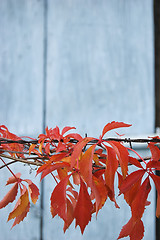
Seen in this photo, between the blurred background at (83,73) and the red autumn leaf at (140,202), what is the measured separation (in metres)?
1.06

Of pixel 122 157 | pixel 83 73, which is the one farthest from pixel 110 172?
pixel 83 73

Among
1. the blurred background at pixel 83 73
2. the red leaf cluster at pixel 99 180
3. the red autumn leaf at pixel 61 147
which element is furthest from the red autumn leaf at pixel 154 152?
the blurred background at pixel 83 73

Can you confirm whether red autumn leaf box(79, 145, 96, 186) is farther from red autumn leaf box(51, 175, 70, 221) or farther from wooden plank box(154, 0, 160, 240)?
wooden plank box(154, 0, 160, 240)

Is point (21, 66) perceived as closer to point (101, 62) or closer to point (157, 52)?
point (101, 62)

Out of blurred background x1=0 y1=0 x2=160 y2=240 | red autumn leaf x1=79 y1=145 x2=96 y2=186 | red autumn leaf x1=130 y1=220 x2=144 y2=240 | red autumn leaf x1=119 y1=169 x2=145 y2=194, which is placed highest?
blurred background x1=0 y1=0 x2=160 y2=240

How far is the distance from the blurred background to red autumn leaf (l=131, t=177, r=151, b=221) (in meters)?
1.06

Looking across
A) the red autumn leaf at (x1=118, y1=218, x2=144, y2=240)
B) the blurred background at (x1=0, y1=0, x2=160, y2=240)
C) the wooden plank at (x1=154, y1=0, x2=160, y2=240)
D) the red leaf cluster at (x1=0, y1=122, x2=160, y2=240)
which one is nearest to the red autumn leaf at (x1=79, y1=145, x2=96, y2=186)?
the red leaf cluster at (x1=0, y1=122, x2=160, y2=240)

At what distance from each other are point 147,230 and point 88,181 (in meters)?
1.26

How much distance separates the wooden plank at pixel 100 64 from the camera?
4.52ft

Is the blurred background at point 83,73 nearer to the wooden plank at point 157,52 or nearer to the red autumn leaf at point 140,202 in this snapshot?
the wooden plank at point 157,52

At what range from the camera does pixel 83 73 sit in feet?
4.57

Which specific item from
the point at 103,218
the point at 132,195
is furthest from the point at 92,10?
the point at 132,195

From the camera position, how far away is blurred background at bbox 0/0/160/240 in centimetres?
138

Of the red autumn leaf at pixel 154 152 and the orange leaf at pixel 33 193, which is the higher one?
the red autumn leaf at pixel 154 152
